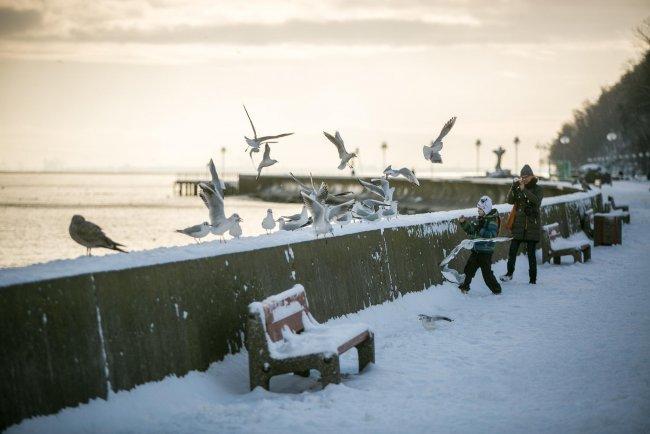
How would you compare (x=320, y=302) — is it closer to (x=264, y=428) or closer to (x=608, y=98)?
(x=264, y=428)

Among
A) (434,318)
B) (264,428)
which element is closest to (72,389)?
(264,428)

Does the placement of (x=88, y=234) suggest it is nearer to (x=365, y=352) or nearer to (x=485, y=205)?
(x=365, y=352)

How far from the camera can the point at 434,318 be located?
10.1 metres

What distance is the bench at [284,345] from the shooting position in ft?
22.7

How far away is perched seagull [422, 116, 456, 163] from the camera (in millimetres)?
14875

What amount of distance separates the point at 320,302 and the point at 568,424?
12.5 feet

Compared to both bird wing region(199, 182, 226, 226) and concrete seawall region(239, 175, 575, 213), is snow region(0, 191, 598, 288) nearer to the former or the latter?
bird wing region(199, 182, 226, 226)

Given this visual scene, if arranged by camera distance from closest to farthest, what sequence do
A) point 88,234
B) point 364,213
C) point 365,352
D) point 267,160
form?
1. point 365,352
2. point 88,234
3. point 364,213
4. point 267,160

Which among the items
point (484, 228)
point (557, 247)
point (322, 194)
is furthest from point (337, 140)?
point (557, 247)

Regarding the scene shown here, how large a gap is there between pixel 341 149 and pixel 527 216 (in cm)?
339

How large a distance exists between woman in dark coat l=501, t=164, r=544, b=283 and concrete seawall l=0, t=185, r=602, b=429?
4.52m

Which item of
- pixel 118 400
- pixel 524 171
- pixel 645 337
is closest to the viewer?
pixel 118 400

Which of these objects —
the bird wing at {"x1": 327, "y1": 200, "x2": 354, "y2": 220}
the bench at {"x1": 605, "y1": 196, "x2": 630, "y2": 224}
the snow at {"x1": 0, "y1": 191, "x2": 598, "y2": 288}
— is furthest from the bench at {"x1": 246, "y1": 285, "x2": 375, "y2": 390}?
the bench at {"x1": 605, "y1": 196, "x2": 630, "y2": 224}

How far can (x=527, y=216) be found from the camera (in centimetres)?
1370
